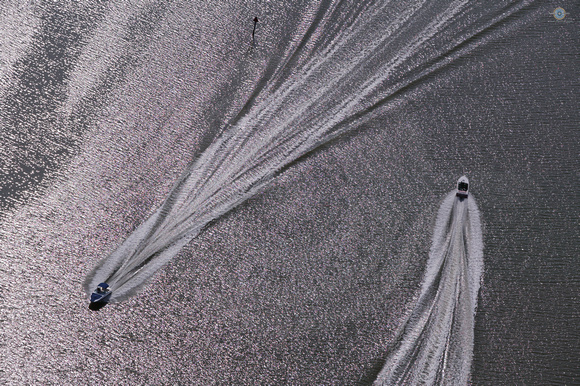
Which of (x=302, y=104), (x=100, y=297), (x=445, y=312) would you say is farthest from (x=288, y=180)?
(x=100, y=297)

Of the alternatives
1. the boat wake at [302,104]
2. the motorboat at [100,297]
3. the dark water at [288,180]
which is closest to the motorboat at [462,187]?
the dark water at [288,180]

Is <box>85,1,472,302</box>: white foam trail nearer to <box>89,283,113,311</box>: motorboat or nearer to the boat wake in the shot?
the boat wake

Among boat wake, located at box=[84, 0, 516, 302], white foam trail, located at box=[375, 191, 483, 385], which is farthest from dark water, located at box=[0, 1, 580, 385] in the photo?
white foam trail, located at box=[375, 191, 483, 385]

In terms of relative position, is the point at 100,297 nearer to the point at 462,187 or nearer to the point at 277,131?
the point at 277,131

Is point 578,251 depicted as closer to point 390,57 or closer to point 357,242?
point 357,242

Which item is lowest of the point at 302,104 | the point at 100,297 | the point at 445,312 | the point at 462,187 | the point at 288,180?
the point at 100,297
